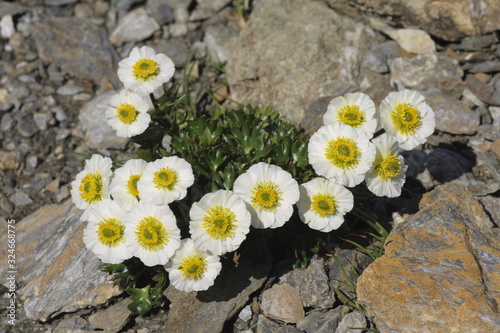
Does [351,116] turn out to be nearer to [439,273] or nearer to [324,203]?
[324,203]

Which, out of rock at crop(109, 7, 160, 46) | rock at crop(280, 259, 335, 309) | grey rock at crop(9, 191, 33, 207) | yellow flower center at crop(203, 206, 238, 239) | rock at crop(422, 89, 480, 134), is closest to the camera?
yellow flower center at crop(203, 206, 238, 239)

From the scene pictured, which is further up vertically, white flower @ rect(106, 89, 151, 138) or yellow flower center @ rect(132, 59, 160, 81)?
yellow flower center @ rect(132, 59, 160, 81)

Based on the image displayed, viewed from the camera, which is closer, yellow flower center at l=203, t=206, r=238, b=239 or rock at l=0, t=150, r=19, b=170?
yellow flower center at l=203, t=206, r=238, b=239

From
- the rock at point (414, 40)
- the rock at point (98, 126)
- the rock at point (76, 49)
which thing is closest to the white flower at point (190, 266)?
the rock at point (98, 126)

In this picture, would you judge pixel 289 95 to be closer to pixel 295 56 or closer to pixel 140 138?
pixel 295 56

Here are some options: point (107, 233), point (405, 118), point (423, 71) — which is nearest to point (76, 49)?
point (107, 233)

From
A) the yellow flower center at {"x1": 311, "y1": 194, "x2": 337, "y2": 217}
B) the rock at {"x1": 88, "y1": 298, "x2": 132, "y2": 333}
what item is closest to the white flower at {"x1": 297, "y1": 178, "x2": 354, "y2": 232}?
the yellow flower center at {"x1": 311, "y1": 194, "x2": 337, "y2": 217}

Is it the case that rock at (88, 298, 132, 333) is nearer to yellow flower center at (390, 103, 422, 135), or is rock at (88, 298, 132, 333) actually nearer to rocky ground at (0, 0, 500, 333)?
rocky ground at (0, 0, 500, 333)
